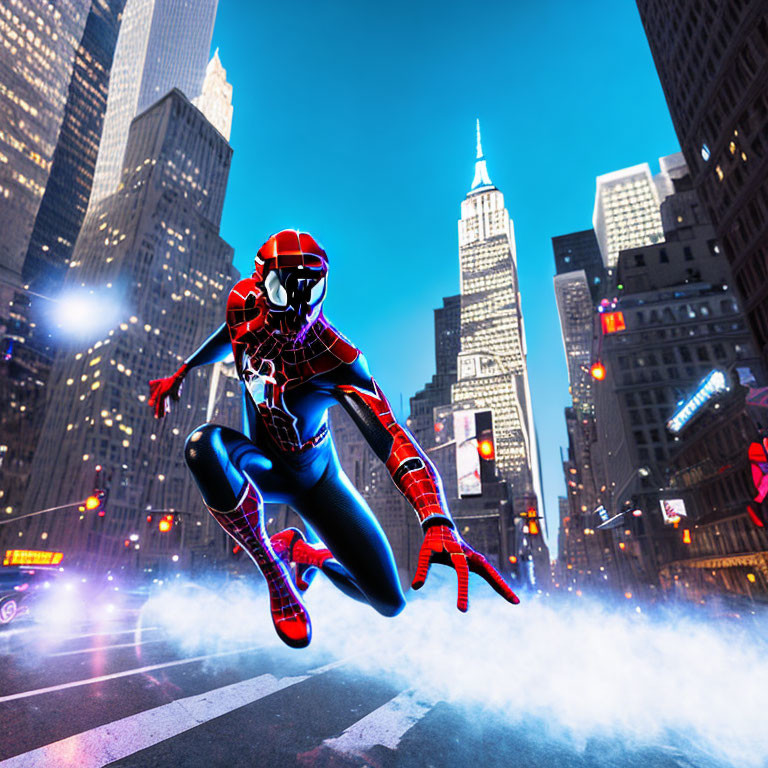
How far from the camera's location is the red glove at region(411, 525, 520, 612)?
8.78 feet

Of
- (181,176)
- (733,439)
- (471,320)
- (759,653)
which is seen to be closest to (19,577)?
(759,653)

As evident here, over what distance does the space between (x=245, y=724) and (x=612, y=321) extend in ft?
261

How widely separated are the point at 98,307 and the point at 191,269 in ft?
61.4

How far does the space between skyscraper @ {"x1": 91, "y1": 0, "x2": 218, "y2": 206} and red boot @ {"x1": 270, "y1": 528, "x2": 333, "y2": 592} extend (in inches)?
6669

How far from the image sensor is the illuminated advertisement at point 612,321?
7262cm

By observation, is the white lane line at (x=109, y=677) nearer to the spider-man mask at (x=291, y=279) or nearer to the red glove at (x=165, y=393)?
the red glove at (x=165, y=393)

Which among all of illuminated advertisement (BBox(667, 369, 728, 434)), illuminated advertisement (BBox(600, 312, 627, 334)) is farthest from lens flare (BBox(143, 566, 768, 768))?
illuminated advertisement (BBox(600, 312, 627, 334))

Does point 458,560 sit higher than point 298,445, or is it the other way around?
point 298,445

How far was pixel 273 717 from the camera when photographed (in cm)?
546

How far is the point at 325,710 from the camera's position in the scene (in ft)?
19.3

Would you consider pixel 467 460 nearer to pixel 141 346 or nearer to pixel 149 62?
pixel 141 346

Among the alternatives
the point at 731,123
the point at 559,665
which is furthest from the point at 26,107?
the point at 559,665

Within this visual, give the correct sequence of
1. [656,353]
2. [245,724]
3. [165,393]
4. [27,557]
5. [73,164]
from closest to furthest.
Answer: [165,393], [245,724], [27,557], [656,353], [73,164]

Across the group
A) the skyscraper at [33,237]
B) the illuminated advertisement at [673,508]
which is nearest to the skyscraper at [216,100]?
the skyscraper at [33,237]
